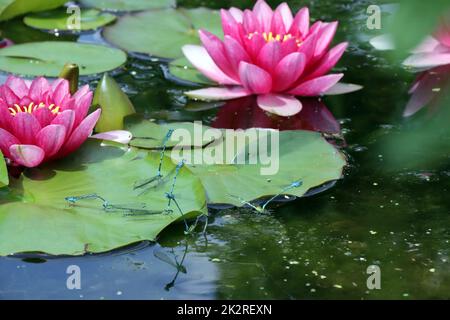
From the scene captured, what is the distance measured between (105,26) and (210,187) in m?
1.48

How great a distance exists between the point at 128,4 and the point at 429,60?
144cm

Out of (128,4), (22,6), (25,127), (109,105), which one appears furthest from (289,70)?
(22,6)

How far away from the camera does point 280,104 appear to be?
238 cm

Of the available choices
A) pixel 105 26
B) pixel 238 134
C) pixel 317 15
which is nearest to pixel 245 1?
pixel 317 15

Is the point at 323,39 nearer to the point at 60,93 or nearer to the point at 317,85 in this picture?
the point at 317,85

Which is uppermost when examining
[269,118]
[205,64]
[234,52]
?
[234,52]

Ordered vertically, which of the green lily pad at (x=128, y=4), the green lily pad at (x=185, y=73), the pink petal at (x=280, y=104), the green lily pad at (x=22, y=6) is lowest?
the pink petal at (x=280, y=104)

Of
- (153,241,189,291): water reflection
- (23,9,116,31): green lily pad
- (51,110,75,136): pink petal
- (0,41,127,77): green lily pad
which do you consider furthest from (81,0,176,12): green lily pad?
(153,241,189,291): water reflection

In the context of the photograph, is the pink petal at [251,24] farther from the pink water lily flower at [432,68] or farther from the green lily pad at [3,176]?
the green lily pad at [3,176]

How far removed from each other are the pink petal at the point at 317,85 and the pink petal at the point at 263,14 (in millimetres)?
271

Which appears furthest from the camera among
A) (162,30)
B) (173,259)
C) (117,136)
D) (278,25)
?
(162,30)

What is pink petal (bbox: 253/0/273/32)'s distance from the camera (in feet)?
8.36

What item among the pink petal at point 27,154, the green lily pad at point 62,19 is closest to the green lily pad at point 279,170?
the pink petal at point 27,154

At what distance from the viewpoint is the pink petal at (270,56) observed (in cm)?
228
